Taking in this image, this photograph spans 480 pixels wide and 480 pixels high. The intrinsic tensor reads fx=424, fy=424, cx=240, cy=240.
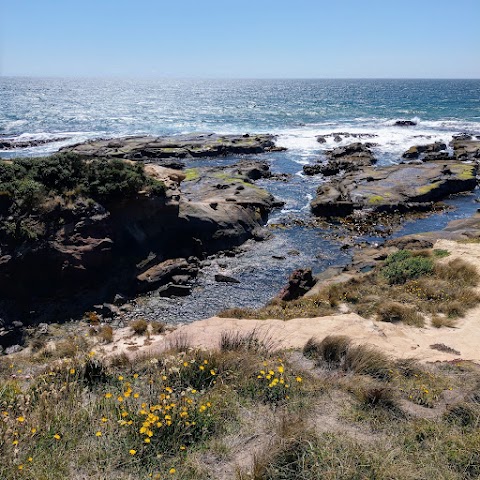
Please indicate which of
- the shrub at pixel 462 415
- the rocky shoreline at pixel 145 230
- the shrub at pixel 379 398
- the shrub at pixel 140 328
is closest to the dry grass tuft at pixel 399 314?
the rocky shoreline at pixel 145 230

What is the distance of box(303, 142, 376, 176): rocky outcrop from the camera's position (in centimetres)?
4706

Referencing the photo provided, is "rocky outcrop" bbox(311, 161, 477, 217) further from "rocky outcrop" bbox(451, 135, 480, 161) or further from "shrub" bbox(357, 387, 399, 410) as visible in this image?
"shrub" bbox(357, 387, 399, 410)

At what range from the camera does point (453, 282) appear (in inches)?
682

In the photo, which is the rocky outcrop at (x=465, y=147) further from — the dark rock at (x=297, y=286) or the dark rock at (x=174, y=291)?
the dark rock at (x=174, y=291)

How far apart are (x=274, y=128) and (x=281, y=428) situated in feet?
Answer: 261

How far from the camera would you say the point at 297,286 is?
2061cm

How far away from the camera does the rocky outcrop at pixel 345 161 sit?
47062 mm

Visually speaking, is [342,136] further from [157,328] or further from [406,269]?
[157,328]

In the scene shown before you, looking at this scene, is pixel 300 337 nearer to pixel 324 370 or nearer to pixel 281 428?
pixel 324 370

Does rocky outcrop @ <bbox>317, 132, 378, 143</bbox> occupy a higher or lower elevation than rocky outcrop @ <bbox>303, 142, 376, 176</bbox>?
higher

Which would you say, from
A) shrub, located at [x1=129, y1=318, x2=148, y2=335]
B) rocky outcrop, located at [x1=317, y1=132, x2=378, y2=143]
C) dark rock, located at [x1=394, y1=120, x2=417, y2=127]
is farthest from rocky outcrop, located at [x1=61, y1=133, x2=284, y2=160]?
shrub, located at [x1=129, y1=318, x2=148, y2=335]

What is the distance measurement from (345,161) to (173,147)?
23.7m

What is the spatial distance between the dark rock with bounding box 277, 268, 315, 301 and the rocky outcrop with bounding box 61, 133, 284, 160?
37.7 meters

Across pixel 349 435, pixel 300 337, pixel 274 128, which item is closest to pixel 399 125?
pixel 274 128
